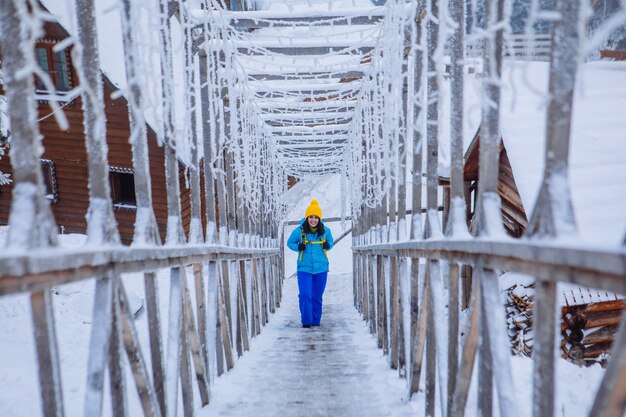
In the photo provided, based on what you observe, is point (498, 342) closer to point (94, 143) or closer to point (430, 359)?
point (430, 359)

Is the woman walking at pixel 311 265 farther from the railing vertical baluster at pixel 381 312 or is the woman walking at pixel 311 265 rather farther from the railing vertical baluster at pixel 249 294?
the railing vertical baluster at pixel 381 312

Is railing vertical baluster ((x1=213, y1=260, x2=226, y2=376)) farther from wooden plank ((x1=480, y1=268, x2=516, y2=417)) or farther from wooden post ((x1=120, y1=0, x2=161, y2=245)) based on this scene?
wooden plank ((x1=480, y1=268, x2=516, y2=417))

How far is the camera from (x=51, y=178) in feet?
41.5

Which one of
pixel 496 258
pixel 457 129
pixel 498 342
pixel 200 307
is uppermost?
pixel 457 129

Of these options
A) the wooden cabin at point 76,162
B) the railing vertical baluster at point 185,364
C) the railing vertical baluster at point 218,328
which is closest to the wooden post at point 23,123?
the railing vertical baluster at point 185,364

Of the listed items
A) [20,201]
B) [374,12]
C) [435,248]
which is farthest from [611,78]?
[20,201]

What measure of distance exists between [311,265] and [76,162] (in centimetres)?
853

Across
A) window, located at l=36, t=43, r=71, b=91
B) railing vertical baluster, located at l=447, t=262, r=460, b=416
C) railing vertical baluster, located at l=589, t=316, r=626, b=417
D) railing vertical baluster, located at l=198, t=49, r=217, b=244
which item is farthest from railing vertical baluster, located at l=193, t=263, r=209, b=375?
window, located at l=36, t=43, r=71, b=91

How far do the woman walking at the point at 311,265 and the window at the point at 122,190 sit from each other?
267 inches

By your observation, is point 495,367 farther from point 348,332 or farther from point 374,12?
point 348,332

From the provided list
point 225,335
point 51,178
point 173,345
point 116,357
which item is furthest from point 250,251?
point 51,178

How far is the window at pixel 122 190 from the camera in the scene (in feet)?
40.6

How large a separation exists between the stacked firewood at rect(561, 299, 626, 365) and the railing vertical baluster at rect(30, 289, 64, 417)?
19.6ft

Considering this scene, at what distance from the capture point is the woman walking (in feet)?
21.7
